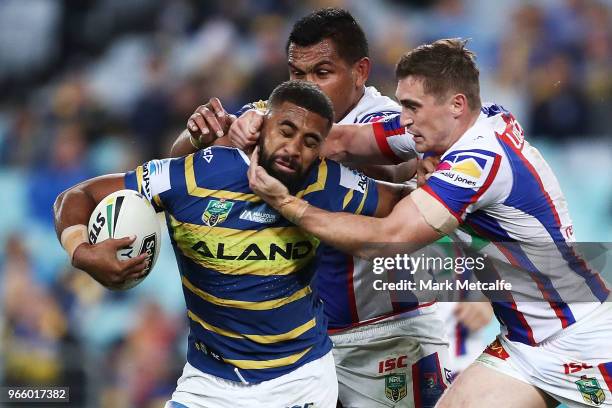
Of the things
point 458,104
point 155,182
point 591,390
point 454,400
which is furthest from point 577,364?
point 155,182

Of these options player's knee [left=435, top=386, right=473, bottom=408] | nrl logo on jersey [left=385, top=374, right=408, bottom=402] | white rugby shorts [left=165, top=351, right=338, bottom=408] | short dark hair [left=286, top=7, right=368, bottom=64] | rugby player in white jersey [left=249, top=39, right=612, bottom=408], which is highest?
short dark hair [left=286, top=7, right=368, bottom=64]

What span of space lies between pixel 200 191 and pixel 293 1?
19.1ft

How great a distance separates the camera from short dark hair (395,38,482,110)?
14.5ft

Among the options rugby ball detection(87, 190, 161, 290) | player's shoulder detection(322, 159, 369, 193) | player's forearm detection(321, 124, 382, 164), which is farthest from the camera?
player's forearm detection(321, 124, 382, 164)

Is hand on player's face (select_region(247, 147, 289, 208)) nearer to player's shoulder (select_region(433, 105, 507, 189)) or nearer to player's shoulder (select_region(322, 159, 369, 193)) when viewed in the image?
player's shoulder (select_region(322, 159, 369, 193))

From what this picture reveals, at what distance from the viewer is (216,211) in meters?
4.03

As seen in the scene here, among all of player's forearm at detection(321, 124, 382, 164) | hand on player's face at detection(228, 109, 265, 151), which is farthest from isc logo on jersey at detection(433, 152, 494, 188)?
hand on player's face at detection(228, 109, 265, 151)

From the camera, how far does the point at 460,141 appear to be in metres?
4.40

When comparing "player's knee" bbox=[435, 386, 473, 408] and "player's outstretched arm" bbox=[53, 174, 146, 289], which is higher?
"player's outstretched arm" bbox=[53, 174, 146, 289]

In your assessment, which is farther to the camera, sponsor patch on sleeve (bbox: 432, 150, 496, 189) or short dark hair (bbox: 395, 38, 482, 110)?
short dark hair (bbox: 395, 38, 482, 110)

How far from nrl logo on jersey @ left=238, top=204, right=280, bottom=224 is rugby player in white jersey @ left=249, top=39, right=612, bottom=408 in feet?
1.43

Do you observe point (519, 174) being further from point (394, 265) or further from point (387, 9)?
point (387, 9)

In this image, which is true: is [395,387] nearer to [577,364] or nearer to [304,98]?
[577,364]

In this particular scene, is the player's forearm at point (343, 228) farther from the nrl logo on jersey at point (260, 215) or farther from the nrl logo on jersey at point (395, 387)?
the nrl logo on jersey at point (395, 387)
